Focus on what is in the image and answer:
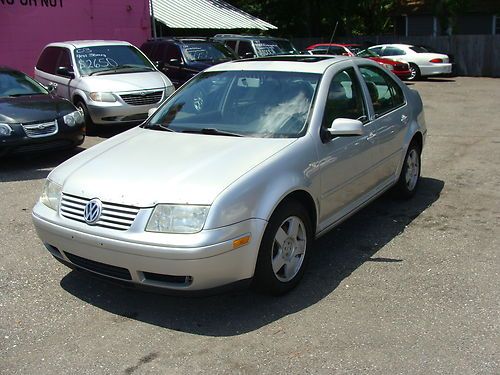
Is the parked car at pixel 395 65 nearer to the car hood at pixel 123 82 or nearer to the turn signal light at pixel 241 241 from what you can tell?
the car hood at pixel 123 82

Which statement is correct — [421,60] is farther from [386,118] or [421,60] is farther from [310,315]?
[310,315]

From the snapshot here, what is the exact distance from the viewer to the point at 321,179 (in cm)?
425

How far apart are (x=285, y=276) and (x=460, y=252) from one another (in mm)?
1707

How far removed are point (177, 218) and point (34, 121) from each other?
5.45 m

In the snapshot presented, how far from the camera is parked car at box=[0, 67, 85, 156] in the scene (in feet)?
25.8

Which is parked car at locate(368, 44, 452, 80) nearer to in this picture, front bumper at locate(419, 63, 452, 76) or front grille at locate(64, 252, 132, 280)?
front bumper at locate(419, 63, 452, 76)

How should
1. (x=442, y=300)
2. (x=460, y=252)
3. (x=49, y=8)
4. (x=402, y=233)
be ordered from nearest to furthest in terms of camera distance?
(x=442, y=300)
(x=460, y=252)
(x=402, y=233)
(x=49, y=8)

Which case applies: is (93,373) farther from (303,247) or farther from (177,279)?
(303,247)

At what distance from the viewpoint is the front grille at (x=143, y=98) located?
10.5 metres

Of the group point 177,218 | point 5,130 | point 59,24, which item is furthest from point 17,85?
point 59,24

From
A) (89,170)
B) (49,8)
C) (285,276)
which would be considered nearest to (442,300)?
(285,276)

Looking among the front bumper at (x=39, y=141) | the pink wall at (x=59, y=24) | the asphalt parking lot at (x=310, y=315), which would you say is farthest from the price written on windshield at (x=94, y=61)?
the asphalt parking lot at (x=310, y=315)

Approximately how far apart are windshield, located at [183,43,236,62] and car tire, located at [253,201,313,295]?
9.72 metres

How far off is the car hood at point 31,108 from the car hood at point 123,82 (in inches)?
62.3
